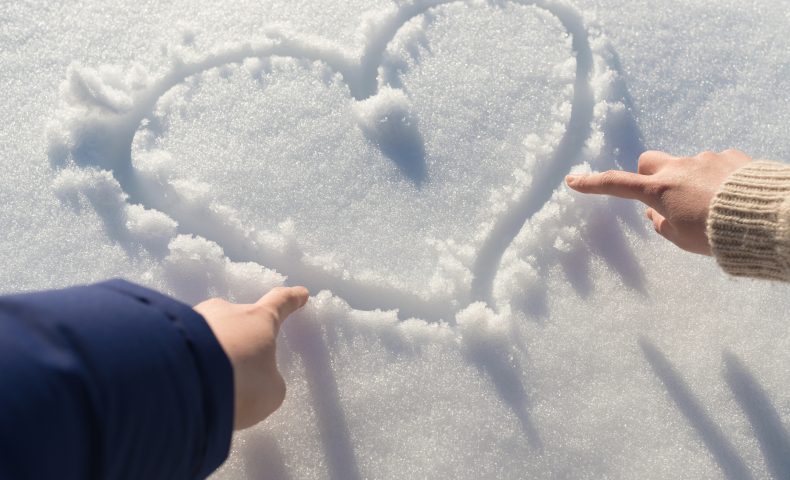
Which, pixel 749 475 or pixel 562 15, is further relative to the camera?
pixel 562 15

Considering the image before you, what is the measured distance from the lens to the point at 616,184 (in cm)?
121

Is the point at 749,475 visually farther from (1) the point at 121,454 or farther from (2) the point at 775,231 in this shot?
(1) the point at 121,454

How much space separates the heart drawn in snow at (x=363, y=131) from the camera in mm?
1324

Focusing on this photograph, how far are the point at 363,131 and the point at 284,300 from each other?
16.0 inches

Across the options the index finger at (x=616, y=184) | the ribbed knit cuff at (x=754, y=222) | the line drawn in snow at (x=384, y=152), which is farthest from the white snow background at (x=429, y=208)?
the ribbed knit cuff at (x=754, y=222)

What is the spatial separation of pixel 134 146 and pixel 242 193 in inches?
9.2

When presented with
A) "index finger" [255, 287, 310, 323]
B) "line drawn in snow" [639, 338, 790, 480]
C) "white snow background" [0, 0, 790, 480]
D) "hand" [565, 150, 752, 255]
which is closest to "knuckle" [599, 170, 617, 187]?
"hand" [565, 150, 752, 255]

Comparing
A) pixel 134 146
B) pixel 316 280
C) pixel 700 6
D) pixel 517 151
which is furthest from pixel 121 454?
pixel 700 6

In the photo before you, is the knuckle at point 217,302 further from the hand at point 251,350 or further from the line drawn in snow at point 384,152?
the line drawn in snow at point 384,152

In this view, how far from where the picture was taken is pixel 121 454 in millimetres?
845

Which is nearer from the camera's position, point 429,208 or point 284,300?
point 284,300

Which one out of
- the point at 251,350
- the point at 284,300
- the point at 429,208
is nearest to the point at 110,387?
the point at 251,350

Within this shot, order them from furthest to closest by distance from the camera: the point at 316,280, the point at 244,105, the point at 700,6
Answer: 1. the point at 700,6
2. the point at 244,105
3. the point at 316,280

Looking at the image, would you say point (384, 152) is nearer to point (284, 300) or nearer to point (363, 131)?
point (363, 131)
